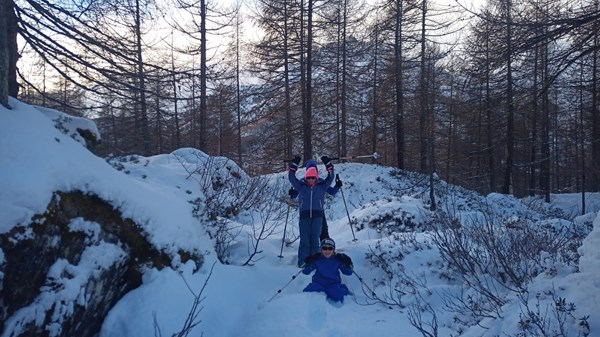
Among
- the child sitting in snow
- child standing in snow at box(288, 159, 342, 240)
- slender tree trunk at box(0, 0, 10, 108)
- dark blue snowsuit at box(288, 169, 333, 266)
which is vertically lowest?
the child sitting in snow

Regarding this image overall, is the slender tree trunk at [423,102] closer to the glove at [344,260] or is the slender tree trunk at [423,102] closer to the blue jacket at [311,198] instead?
the blue jacket at [311,198]

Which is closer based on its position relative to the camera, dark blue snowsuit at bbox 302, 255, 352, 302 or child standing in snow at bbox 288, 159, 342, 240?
dark blue snowsuit at bbox 302, 255, 352, 302

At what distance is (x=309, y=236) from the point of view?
A: 21.3 feet

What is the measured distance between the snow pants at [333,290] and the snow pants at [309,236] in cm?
108

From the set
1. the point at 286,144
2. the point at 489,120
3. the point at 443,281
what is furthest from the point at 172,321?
the point at 489,120

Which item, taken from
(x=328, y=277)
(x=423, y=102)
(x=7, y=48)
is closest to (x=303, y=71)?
(x=423, y=102)

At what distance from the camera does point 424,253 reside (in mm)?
5965

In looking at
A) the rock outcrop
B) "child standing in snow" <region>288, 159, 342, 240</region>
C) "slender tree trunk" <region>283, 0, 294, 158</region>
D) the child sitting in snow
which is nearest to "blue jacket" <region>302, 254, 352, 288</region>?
the child sitting in snow

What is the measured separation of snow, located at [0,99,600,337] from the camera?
9.83ft

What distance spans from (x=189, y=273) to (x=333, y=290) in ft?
6.42

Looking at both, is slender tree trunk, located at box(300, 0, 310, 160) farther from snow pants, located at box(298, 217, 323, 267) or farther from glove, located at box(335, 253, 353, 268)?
glove, located at box(335, 253, 353, 268)

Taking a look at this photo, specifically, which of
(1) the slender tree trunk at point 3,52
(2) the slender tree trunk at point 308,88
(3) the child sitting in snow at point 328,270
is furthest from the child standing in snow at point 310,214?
(2) the slender tree trunk at point 308,88

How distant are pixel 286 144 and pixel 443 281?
46.7ft

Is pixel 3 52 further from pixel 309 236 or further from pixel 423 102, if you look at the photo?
pixel 423 102
